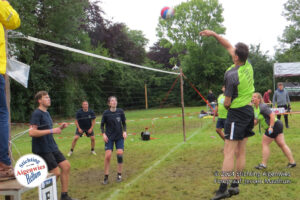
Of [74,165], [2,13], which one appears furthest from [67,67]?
[2,13]

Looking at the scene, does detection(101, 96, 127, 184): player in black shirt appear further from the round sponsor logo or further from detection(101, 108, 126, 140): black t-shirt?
the round sponsor logo

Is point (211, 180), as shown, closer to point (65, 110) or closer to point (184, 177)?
point (184, 177)

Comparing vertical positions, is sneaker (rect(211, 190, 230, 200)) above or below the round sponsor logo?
below

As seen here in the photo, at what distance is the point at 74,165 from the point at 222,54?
3364 centimetres

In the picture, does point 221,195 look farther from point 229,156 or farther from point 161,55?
point 161,55

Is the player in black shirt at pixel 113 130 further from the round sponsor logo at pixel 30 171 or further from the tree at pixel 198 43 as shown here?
the tree at pixel 198 43

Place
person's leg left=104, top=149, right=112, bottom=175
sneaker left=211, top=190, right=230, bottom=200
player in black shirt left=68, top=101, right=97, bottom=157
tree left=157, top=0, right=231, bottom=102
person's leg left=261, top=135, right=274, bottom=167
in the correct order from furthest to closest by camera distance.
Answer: tree left=157, top=0, right=231, bottom=102 → player in black shirt left=68, top=101, right=97, bottom=157 → person's leg left=261, top=135, right=274, bottom=167 → person's leg left=104, top=149, right=112, bottom=175 → sneaker left=211, top=190, right=230, bottom=200

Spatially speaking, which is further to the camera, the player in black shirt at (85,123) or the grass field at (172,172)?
the player in black shirt at (85,123)

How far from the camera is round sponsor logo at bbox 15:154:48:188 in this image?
8.80ft

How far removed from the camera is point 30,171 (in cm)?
279

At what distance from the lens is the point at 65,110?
1145 cm

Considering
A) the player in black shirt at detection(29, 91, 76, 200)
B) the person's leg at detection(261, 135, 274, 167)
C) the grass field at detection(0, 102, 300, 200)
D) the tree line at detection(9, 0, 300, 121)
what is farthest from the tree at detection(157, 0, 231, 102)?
the player in black shirt at detection(29, 91, 76, 200)

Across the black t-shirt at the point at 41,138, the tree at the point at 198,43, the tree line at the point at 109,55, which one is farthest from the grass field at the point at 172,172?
the tree at the point at 198,43

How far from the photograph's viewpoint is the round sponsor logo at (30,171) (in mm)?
2684
